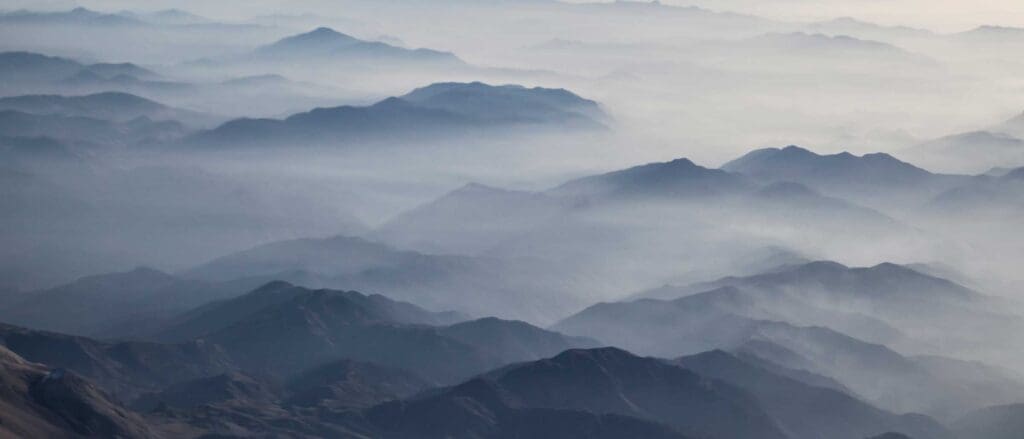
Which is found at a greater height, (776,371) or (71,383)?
(71,383)

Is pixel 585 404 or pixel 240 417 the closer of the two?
pixel 240 417

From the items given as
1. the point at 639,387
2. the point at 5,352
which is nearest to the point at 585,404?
the point at 639,387

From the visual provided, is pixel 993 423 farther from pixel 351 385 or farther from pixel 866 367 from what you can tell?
pixel 351 385

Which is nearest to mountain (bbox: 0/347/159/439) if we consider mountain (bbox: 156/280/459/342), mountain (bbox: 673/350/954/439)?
mountain (bbox: 156/280/459/342)

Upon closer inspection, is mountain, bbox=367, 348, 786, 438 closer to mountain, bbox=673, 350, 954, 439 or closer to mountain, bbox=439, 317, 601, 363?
mountain, bbox=673, 350, 954, 439

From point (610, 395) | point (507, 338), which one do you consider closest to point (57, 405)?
point (610, 395)

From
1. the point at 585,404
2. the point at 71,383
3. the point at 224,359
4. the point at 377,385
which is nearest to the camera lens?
the point at 71,383

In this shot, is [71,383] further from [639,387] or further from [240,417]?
[639,387]
